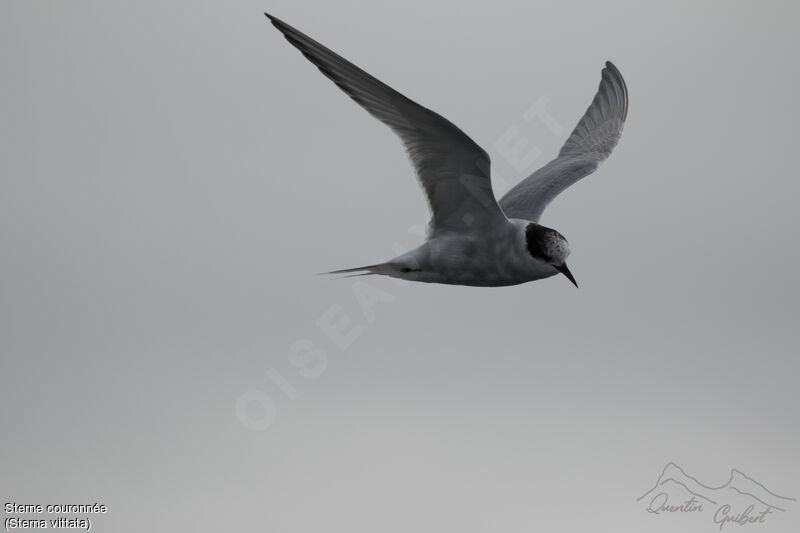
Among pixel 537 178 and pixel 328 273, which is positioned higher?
pixel 537 178

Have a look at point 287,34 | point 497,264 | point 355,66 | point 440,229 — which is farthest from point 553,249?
→ point 287,34

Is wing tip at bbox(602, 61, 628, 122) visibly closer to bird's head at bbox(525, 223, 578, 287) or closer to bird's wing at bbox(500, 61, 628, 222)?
bird's wing at bbox(500, 61, 628, 222)

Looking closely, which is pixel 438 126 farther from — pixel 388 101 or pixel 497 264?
pixel 497 264

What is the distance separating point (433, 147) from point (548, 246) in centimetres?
125

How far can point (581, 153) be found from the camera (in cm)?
1069

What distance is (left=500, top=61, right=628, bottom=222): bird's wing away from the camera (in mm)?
9492

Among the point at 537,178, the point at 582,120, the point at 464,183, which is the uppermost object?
the point at 582,120

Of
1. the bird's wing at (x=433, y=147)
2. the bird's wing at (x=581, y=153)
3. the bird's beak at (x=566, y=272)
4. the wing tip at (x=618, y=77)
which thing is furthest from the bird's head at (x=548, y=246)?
the wing tip at (x=618, y=77)

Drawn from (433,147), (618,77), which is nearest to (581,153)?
(618,77)

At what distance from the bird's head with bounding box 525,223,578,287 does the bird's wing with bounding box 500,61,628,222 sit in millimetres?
1382

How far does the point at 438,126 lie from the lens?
23.7ft

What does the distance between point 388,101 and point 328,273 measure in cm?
161

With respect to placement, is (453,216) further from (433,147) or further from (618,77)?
(618,77)

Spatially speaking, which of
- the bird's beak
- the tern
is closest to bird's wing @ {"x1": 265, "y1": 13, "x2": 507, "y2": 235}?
the tern
